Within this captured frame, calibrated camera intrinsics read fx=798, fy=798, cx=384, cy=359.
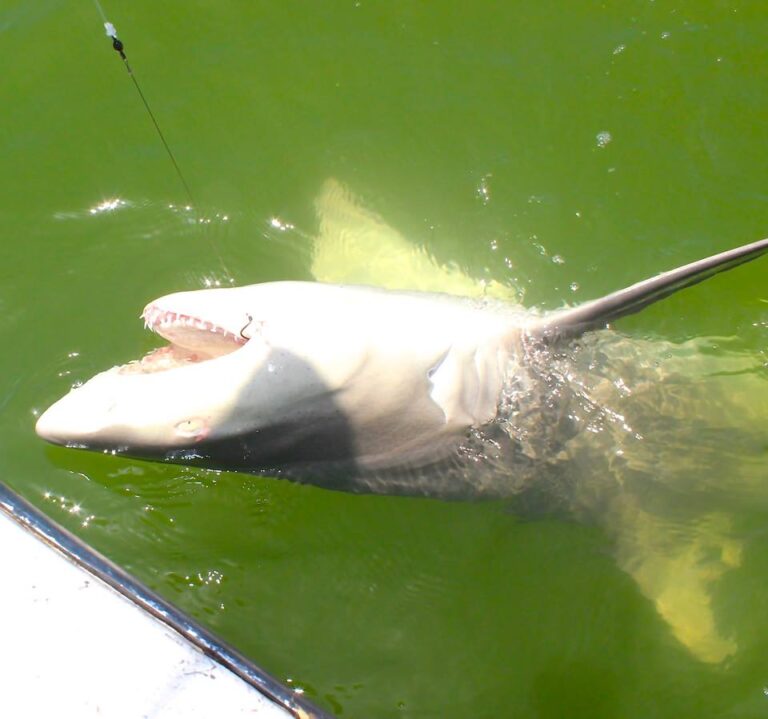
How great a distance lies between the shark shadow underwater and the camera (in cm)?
294

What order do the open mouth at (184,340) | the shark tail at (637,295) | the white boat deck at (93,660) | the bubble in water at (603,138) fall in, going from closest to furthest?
the white boat deck at (93,660)
the open mouth at (184,340)
the shark tail at (637,295)
the bubble in water at (603,138)

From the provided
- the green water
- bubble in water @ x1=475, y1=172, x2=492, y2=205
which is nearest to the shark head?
the green water

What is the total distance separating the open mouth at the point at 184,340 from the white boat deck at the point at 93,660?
80 cm

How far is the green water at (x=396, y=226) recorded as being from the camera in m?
4.14

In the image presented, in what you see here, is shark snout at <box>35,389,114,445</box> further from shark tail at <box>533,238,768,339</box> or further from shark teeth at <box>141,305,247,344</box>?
shark tail at <box>533,238,768,339</box>

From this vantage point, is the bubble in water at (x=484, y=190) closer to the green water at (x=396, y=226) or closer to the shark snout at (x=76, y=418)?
the green water at (x=396, y=226)

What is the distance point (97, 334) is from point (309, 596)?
192 centimetres

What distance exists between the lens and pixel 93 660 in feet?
8.50

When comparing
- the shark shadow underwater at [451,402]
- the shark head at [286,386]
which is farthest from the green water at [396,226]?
the shark head at [286,386]

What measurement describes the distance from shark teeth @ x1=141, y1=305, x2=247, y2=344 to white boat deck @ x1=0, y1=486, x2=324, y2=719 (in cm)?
96

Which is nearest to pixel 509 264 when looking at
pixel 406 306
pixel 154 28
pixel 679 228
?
pixel 679 228

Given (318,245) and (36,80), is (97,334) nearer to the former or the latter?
(318,245)

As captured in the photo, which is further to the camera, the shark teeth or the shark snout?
the shark teeth

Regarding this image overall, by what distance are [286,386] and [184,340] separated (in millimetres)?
566
